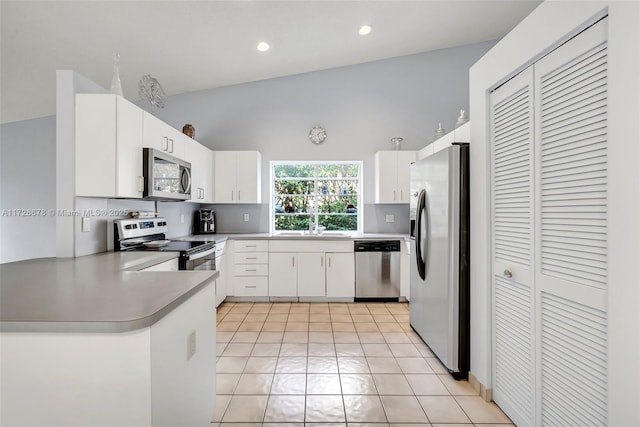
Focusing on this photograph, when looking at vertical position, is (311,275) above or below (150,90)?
below

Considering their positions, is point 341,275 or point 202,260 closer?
point 202,260

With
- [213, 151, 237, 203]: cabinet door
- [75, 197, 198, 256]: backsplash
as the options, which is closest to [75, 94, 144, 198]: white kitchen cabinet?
[75, 197, 198, 256]: backsplash

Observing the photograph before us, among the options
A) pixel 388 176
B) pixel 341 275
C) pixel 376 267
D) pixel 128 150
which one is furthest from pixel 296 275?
pixel 128 150

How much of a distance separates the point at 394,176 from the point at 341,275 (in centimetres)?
158

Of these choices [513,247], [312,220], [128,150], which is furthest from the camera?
[312,220]

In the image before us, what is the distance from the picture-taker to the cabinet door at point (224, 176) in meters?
4.40

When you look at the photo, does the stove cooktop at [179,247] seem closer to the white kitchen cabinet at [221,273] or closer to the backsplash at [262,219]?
the white kitchen cabinet at [221,273]

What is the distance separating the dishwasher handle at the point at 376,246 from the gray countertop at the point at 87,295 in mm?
2688

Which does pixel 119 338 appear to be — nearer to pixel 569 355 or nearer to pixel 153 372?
pixel 153 372

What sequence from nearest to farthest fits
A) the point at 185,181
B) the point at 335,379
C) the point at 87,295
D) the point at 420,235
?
1. the point at 87,295
2. the point at 335,379
3. the point at 420,235
4. the point at 185,181

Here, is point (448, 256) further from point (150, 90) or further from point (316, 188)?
point (150, 90)

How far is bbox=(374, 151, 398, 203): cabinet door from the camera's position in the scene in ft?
14.4

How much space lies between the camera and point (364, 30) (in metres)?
3.72

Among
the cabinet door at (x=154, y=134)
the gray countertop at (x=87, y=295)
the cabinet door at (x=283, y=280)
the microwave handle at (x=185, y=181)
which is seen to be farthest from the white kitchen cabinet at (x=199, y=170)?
the gray countertop at (x=87, y=295)
